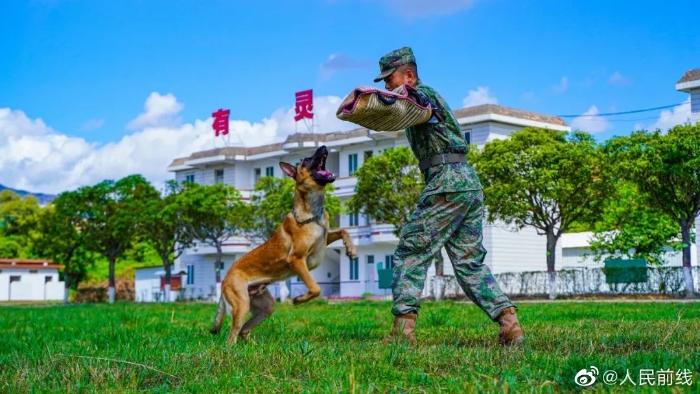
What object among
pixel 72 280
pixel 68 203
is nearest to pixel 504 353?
pixel 68 203

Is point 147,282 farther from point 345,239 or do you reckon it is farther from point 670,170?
point 345,239

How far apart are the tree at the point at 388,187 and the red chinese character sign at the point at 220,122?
27.1m

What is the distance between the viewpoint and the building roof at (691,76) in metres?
35.4

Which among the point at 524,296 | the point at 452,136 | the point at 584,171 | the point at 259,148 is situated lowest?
the point at 524,296

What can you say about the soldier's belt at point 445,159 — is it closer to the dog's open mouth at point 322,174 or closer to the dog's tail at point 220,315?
the dog's open mouth at point 322,174

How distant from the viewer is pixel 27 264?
215 feet

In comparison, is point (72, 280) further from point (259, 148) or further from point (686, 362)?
point (686, 362)

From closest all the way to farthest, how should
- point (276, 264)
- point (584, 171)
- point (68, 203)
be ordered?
1. point (276, 264)
2. point (584, 171)
3. point (68, 203)

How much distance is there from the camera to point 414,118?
20.2ft

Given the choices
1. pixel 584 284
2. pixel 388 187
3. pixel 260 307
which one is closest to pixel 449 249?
pixel 260 307

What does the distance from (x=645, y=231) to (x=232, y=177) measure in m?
29.0

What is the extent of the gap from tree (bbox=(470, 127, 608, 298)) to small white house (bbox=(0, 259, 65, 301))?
44.5 meters

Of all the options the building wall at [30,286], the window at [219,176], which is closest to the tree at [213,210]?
the window at [219,176]

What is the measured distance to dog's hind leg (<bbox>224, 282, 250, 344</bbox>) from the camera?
7461 mm
